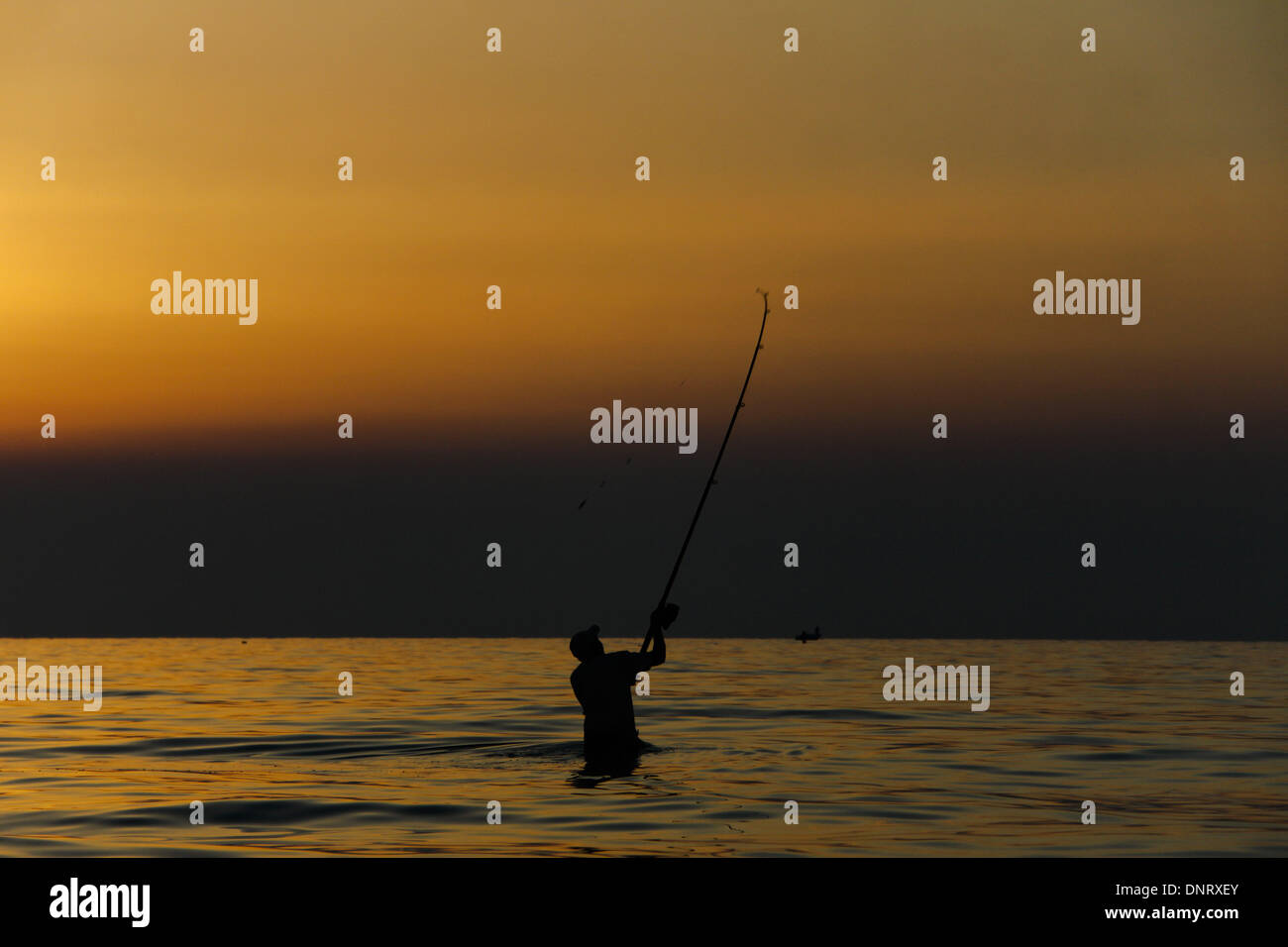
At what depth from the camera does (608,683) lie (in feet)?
46.2

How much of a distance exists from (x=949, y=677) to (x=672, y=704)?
16738 millimetres

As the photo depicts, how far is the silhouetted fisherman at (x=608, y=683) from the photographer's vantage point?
13.4 meters

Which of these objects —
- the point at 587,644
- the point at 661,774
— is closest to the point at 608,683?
the point at 587,644

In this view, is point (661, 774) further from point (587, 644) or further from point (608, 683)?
point (587, 644)

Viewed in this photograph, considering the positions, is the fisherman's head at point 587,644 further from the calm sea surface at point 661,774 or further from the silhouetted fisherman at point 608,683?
the calm sea surface at point 661,774

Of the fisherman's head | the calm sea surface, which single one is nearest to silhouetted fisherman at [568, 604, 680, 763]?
the fisherman's head

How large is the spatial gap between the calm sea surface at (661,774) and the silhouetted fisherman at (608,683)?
0.41 metres

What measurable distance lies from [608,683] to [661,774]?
5.21ft

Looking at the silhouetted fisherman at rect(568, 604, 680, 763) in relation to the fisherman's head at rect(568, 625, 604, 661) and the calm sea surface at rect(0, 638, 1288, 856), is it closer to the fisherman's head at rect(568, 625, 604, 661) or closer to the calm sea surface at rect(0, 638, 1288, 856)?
the fisherman's head at rect(568, 625, 604, 661)

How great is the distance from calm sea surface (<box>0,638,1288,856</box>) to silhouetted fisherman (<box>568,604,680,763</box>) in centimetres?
41
